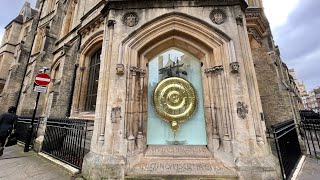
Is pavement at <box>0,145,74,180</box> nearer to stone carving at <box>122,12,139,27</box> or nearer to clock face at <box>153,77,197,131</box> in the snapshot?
clock face at <box>153,77,197,131</box>

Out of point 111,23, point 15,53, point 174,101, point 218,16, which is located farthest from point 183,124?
point 15,53

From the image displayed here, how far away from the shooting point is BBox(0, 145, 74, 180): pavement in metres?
3.66

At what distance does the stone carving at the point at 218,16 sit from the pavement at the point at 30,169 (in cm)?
532

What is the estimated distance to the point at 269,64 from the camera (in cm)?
771

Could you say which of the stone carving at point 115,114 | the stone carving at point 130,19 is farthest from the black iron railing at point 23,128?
the stone carving at point 130,19

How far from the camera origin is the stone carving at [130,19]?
14.7ft

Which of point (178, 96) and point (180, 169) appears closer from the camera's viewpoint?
point (180, 169)

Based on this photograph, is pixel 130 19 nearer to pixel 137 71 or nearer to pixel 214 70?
pixel 137 71

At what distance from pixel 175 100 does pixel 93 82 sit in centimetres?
491

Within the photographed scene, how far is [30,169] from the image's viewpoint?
412 cm

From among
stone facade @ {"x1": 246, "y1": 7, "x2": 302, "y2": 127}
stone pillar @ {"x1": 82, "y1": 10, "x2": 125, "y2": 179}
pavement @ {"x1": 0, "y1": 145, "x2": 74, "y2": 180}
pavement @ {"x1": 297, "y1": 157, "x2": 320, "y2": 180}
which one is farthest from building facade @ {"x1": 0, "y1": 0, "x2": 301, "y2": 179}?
stone facade @ {"x1": 246, "y1": 7, "x2": 302, "y2": 127}

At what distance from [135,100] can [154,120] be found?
0.77 m

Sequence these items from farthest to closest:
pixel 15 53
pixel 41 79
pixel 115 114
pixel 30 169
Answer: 1. pixel 15 53
2. pixel 41 79
3. pixel 30 169
4. pixel 115 114

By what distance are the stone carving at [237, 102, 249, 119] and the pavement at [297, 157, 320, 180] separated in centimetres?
188
